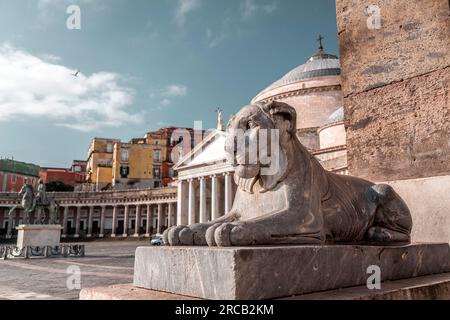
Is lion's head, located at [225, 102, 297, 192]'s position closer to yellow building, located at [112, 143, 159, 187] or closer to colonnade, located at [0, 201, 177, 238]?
colonnade, located at [0, 201, 177, 238]

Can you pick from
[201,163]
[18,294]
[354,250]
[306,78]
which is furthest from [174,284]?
[306,78]

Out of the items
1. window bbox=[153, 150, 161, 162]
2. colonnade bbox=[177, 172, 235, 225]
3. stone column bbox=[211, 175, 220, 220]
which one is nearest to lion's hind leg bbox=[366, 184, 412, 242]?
colonnade bbox=[177, 172, 235, 225]

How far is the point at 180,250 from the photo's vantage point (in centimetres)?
214

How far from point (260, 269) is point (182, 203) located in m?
44.3

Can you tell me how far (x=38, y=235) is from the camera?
18516mm

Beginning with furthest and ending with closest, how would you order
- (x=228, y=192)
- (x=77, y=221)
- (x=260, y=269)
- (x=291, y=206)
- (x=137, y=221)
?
(x=77, y=221) → (x=137, y=221) → (x=228, y=192) → (x=291, y=206) → (x=260, y=269)

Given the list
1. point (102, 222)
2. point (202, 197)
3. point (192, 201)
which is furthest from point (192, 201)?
point (102, 222)

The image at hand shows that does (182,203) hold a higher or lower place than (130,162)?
lower

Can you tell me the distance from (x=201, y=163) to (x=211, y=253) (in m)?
42.3

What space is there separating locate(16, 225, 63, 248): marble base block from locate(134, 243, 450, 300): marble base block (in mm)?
18122

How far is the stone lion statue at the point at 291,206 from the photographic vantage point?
7.54ft

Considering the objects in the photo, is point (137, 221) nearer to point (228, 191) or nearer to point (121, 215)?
point (121, 215)
